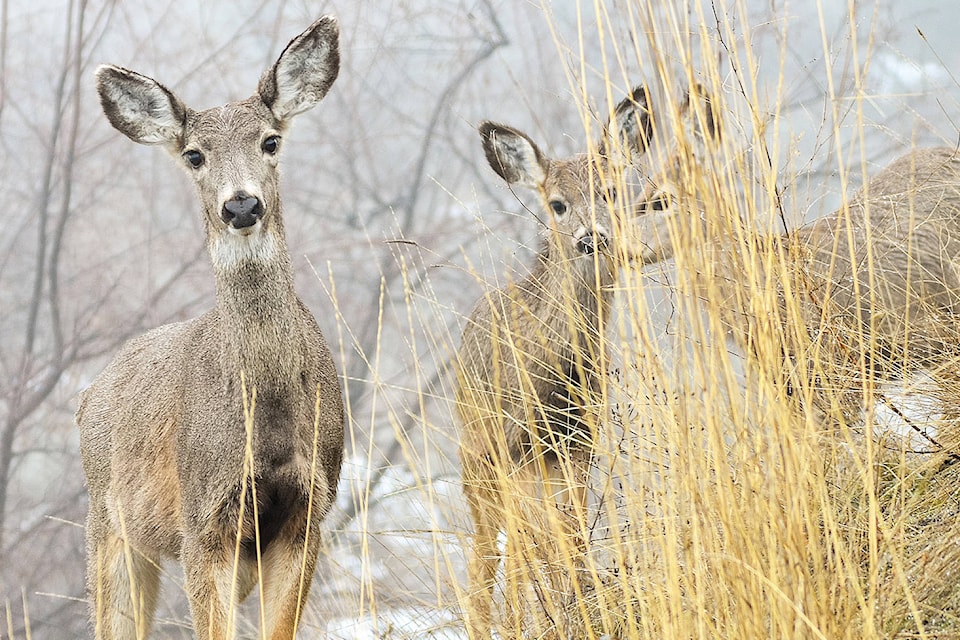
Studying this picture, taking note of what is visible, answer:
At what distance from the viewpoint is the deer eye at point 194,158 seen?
4.22m

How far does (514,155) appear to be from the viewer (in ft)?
18.9

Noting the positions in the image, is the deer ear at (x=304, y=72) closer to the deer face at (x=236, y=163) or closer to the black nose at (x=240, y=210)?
the deer face at (x=236, y=163)

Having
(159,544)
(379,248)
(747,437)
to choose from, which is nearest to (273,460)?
(159,544)

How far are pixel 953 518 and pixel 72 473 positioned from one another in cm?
815

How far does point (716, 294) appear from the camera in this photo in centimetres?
258

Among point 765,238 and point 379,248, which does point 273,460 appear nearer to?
point 765,238

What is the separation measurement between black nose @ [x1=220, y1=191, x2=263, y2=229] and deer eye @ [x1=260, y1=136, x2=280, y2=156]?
398mm

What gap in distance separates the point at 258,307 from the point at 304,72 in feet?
2.94

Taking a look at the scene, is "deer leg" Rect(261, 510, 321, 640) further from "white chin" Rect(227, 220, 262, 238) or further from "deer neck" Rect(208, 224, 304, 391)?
"white chin" Rect(227, 220, 262, 238)

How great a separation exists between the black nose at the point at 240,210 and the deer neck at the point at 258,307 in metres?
0.18

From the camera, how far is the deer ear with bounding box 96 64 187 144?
14.1 ft

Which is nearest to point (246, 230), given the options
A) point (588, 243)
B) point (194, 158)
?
point (194, 158)

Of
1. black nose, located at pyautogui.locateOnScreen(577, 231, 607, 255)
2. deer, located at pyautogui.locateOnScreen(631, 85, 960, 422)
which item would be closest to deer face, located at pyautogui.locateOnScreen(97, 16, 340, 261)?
black nose, located at pyautogui.locateOnScreen(577, 231, 607, 255)

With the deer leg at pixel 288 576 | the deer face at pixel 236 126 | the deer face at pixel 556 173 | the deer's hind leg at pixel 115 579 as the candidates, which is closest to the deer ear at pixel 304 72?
the deer face at pixel 236 126
